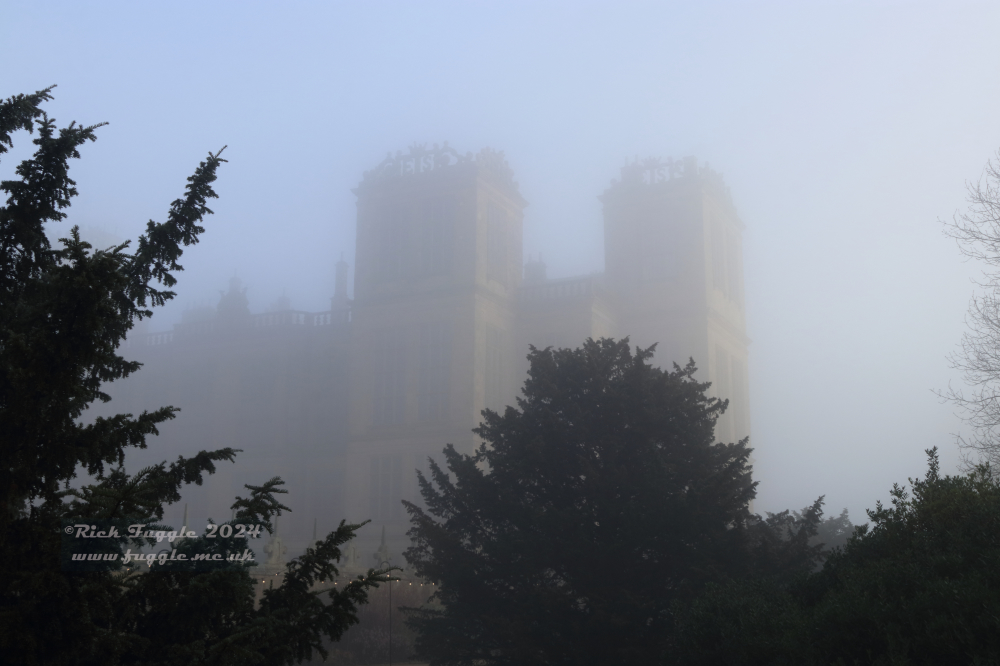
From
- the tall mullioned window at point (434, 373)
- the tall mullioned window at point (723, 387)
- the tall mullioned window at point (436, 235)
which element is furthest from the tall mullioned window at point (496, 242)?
the tall mullioned window at point (723, 387)

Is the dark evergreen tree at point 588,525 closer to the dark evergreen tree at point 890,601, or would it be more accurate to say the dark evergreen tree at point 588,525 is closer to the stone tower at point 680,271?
the dark evergreen tree at point 890,601

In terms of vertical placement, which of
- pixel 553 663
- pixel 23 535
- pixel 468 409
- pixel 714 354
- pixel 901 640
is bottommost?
pixel 553 663

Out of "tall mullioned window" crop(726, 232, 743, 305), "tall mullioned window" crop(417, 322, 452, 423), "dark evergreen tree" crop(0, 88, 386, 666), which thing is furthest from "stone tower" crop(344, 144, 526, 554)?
"dark evergreen tree" crop(0, 88, 386, 666)

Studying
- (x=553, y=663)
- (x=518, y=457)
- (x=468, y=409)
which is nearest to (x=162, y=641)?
(x=553, y=663)

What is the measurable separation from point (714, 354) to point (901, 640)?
1227 inches

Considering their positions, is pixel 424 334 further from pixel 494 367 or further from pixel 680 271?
pixel 680 271

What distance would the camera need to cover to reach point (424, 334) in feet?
120

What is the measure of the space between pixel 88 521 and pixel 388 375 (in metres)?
31.3

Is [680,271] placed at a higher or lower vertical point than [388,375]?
higher

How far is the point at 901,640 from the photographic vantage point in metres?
8.45

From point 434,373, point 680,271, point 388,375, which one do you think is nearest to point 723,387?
point 680,271

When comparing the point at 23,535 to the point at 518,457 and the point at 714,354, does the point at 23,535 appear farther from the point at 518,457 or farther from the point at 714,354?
the point at 714,354

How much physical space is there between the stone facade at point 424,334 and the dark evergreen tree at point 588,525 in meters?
16.5

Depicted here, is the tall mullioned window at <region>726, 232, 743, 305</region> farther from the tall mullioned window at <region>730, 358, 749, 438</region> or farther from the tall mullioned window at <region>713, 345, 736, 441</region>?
the tall mullioned window at <region>713, 345, 736, 441</region>
